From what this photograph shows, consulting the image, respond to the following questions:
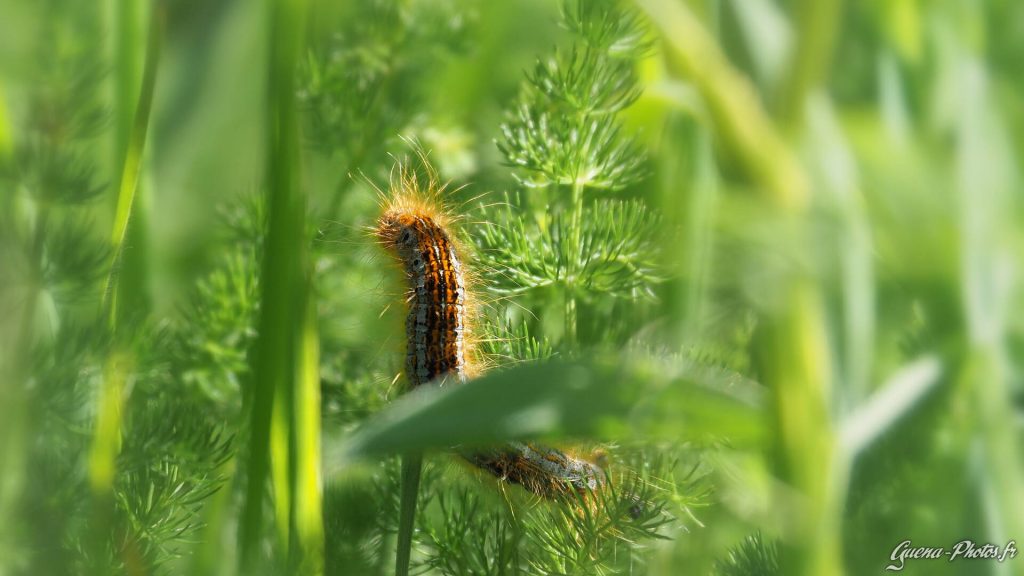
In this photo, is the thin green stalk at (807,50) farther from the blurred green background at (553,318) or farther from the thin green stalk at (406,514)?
the thin green stalk at (406,514)

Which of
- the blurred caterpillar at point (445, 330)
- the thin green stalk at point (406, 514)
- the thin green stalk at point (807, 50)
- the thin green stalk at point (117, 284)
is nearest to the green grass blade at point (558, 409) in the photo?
the thin green stalk at point (406, 514)

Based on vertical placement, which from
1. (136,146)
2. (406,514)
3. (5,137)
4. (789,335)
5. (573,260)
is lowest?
(406,514)

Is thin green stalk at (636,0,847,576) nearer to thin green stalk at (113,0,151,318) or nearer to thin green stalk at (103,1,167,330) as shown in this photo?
thin green stalk at (103,1,167,330)

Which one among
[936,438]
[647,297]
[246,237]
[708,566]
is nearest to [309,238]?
[246,237]

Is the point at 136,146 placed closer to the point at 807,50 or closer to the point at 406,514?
the point at 406,514

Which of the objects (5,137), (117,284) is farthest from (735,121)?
(5,137)

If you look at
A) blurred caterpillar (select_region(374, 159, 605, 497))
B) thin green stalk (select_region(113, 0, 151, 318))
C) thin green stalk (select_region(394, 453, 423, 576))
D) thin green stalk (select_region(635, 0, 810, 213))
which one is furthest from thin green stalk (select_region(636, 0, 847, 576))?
thin green stalk (select_region(113, 0, 151, 318))

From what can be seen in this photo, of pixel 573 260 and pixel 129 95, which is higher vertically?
pixel 129 95

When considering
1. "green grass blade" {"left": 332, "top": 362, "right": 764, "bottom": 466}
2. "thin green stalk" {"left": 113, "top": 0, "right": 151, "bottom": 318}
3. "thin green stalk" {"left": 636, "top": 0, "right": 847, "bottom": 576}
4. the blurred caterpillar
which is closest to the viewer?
"green grass blade" {"left": 332, "top": 362, "right": 764, "bottom": 466}
